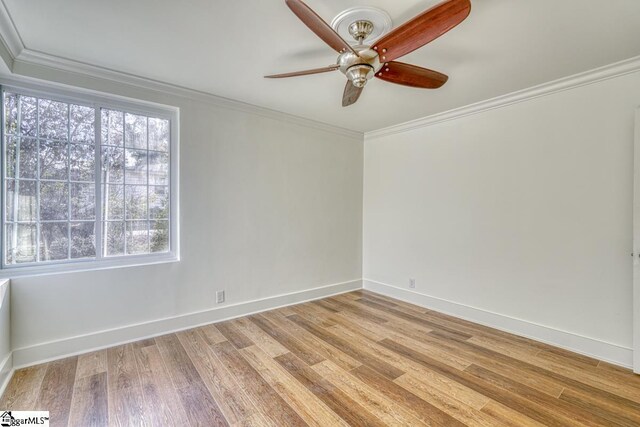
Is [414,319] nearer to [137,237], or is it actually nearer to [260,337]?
[260,337]

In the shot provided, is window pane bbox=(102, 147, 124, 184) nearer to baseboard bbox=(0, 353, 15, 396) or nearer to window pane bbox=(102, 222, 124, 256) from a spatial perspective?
window pane bbox=(102, 222, 124, 256)

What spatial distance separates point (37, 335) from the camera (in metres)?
2.38

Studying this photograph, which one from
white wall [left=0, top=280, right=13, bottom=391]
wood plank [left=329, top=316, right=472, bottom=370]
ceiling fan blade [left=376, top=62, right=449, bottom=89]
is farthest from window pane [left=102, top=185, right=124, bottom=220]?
ceiling fan blade [left=376, top=62, right=449, bottom=89]

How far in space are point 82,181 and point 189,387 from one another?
6.56 ft

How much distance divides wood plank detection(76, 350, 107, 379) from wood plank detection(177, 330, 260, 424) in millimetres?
604

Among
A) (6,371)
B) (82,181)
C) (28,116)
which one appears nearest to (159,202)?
(82,181)

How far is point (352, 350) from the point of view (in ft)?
8.70

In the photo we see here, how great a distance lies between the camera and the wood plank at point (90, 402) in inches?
69.4

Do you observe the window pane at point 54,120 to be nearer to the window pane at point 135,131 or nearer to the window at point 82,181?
the window at point 82,181

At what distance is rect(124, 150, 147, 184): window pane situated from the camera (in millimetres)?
2830

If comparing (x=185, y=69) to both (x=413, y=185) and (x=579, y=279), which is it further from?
(x=579, y=279)

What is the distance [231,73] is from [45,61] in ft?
4.74

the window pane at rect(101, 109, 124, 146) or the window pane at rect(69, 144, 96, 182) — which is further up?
the window pane at rect(101, 109, 124, 146)

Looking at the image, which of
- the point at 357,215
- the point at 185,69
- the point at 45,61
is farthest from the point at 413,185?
the point at 45,61
